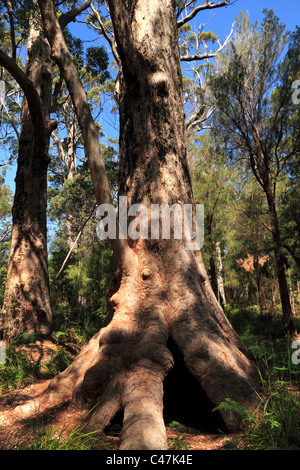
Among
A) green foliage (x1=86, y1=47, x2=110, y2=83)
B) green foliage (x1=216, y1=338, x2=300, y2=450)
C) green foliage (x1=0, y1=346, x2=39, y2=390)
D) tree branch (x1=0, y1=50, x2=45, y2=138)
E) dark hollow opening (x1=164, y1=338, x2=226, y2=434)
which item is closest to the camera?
green foliage (x1=216, y1=338, x2=300, y2=450)

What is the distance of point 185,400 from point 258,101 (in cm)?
969

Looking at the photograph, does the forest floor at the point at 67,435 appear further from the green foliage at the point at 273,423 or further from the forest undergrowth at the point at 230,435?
the green foliage at the point at 273,423

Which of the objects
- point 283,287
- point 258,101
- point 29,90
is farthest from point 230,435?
point 258,101

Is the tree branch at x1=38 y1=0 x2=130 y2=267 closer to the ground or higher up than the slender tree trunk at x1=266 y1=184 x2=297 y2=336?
higher up

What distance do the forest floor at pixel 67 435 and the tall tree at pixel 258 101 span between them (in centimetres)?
837

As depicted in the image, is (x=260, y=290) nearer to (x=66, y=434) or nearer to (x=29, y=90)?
(x=29, y=90)

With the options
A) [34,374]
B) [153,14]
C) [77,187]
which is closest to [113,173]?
[77,187]

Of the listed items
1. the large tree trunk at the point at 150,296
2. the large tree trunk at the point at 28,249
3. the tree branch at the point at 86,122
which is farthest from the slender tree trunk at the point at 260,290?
the tree branch at the point at 86,122

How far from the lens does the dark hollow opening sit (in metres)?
3.28

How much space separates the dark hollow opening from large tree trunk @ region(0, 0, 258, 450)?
0.35 metres

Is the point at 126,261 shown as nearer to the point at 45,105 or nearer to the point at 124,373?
the point at 124,373

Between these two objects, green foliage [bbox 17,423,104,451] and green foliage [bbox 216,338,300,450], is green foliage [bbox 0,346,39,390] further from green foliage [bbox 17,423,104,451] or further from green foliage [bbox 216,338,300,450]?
green foliage [bbox 216,338,300,450]

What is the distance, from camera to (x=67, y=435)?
2.65 metres

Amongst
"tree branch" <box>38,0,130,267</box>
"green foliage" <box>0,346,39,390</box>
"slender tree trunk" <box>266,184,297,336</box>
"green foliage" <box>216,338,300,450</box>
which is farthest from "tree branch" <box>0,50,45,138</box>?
"slender tree trunk" <box>266,184,297,336</box>
